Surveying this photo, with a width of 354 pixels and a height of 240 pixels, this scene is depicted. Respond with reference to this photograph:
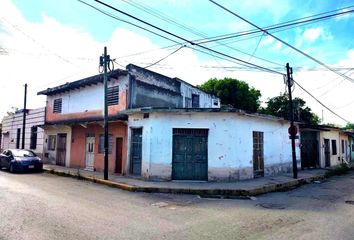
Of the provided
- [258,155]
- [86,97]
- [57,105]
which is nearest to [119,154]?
[86,97]

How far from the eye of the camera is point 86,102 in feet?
66.4

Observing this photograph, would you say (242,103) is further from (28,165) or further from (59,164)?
(28,165)

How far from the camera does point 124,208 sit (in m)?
8.62

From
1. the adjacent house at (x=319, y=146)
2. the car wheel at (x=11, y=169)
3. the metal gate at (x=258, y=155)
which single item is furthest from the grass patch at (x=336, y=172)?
the car wheel at (x=11, y=169)

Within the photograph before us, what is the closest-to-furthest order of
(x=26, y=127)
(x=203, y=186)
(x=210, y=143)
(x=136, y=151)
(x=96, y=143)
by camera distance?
(x=203, y=186) → (x=210, y=143) → (x=136, y=151) → (x=96, y=143) → (x=26, y=127)

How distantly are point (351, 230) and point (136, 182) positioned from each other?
29.1ft

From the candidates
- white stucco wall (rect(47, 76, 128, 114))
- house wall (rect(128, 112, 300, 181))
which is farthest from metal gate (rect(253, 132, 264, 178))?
white stucco wall (rect(47, 76, 128, 114))

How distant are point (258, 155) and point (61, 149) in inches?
570

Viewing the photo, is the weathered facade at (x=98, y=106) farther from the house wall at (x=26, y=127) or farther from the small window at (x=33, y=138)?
the small window at (x=33, y=138)

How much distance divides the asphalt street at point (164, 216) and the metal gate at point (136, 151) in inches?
148

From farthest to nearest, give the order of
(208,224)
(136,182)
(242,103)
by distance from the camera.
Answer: (242,103), (136,182), (208,224)

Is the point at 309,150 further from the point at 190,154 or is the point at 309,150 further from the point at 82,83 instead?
the point at 82,83

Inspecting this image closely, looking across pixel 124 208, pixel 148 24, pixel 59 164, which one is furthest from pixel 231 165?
pixel 59 164

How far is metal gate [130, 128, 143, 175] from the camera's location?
15.3 m
